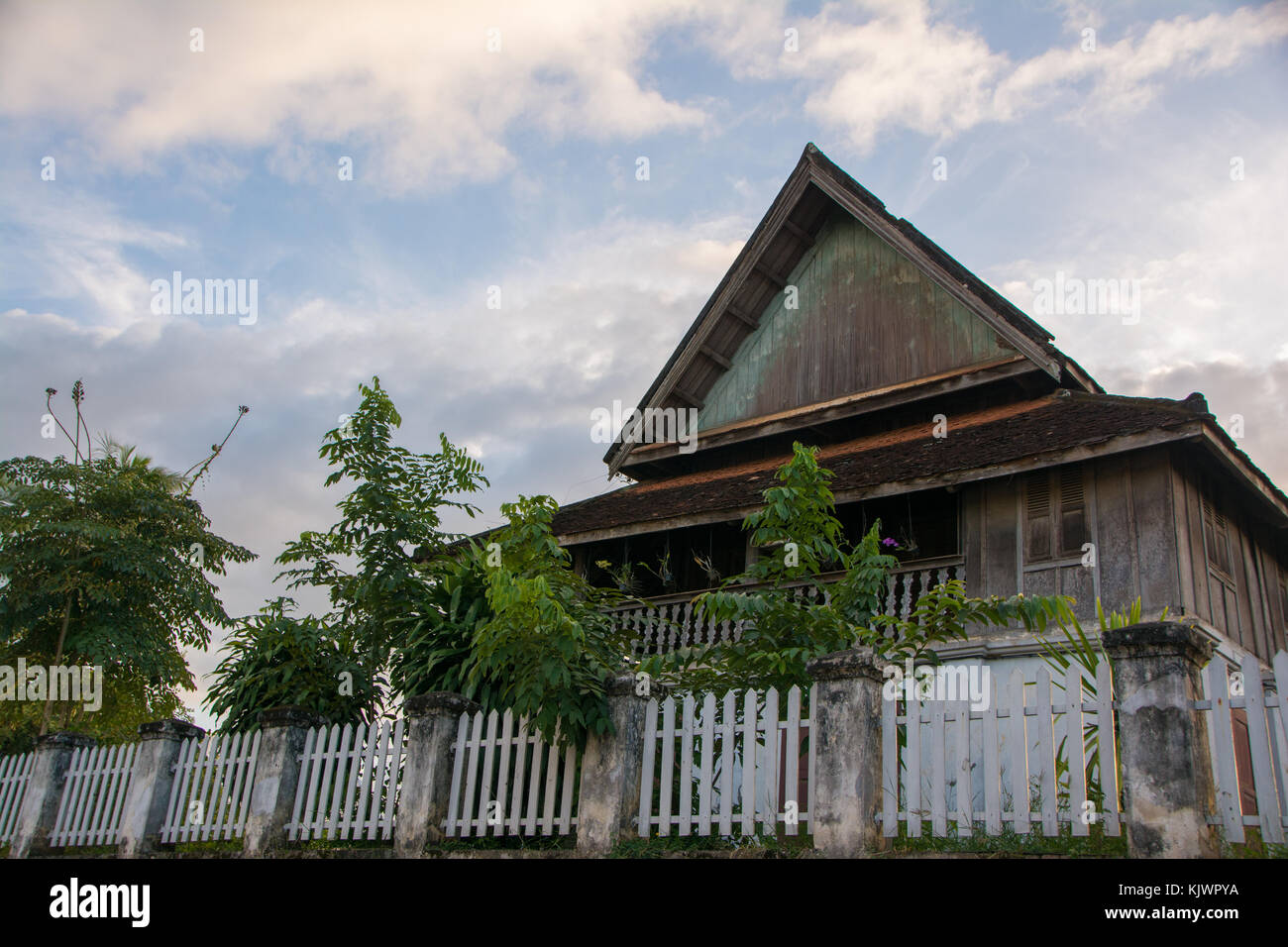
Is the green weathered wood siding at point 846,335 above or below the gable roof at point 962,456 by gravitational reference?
above

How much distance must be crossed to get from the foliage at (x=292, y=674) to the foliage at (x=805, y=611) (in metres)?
3.73

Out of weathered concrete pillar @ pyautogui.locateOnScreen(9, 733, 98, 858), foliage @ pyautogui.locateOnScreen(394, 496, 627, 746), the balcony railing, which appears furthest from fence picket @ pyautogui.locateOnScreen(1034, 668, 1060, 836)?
weathered concrete pillar @ pyautogui.locateOnScreen(9, 733, 98, 858)

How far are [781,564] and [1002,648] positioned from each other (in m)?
4.11

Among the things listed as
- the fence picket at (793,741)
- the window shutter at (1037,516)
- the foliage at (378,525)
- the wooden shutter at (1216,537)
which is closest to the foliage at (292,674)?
the foliage at (378,525)

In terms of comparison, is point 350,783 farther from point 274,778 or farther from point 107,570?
point 107,570

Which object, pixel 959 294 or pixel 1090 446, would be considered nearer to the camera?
pixel 1090 446

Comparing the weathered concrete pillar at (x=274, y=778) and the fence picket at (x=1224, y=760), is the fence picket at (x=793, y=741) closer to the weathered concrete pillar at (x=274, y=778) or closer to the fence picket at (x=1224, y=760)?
the fence picket at (x=1224, y=760)

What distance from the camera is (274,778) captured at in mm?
9438

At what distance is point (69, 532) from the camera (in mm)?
13367

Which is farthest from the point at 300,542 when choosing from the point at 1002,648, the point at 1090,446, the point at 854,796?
the point at 1090,446

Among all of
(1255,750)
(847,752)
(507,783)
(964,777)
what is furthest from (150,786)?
(1255,750)

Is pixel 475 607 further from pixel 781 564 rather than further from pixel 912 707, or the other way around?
pixel 912 707

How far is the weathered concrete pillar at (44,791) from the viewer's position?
447 inches
